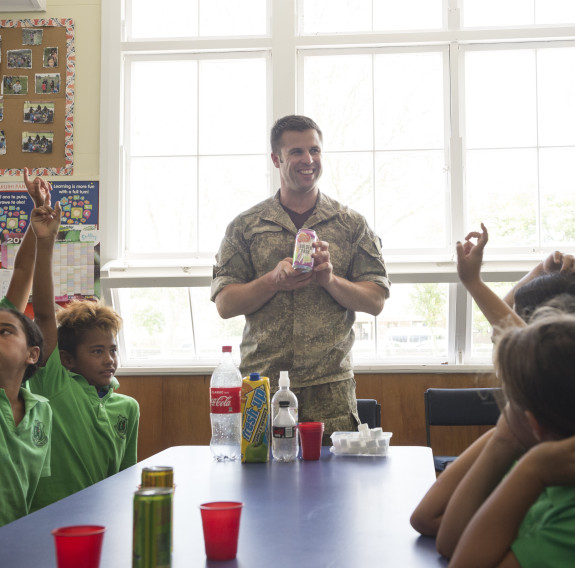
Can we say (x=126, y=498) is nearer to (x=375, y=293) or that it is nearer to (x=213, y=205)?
(x=375, y=293)

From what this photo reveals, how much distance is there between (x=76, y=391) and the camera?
2115 millimetres

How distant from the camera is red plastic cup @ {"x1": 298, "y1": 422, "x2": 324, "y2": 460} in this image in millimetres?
1853

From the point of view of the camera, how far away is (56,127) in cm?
386

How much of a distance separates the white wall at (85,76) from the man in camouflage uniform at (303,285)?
1.66 meters

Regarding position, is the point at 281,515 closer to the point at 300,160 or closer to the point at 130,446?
the point at 130,446

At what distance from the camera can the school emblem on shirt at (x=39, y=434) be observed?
178cm

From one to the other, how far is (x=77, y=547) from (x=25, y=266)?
149 centimetres

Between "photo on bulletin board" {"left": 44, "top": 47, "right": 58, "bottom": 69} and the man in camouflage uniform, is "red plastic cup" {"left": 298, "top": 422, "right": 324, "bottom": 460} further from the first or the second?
"photo on bulletin board" {"left": 44, "top": 47, "right": 58, "bottom": 69}

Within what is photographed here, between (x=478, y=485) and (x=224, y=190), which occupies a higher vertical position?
(x=224, y=190)

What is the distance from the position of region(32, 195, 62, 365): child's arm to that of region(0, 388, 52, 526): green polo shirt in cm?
27

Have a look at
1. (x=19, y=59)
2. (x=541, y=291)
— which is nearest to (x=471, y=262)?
(x=541, y=291)

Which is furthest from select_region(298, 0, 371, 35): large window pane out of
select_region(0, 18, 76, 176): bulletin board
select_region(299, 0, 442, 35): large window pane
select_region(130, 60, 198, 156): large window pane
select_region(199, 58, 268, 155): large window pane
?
select_region(0, 18, 76, 176): bulletin board

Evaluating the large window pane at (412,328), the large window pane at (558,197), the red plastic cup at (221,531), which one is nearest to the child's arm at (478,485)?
the red plastic cup at (221,531)

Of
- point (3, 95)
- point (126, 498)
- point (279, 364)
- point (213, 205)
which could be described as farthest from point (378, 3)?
point (126, 498)
